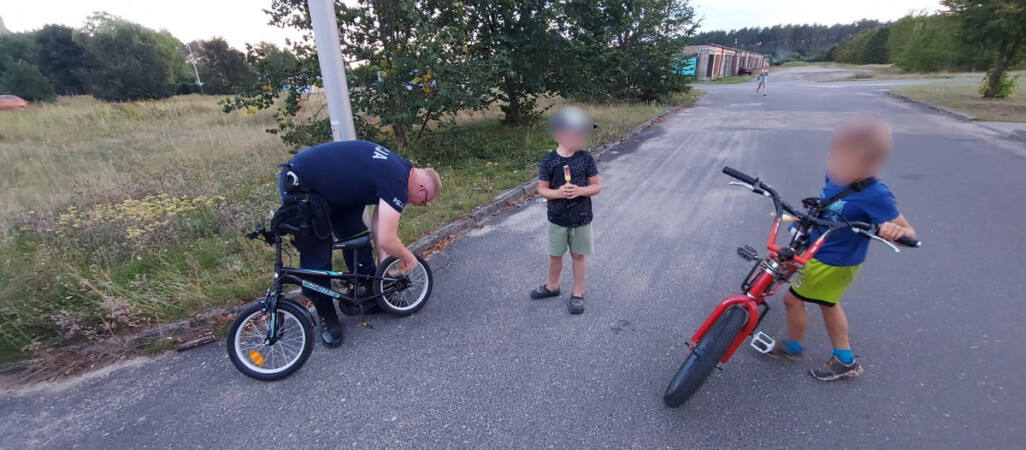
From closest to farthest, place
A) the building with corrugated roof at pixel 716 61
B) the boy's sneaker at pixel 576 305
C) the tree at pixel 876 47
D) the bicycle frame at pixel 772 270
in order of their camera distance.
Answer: the bicycle frame at pixel 772 270 < the boy's sneaker at pixel 576 305 < the building with corrugated roof at pixel 716 61 < the tree at pixel 876 47

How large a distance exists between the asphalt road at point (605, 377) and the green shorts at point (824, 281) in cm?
55

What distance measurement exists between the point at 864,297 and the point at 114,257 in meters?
6.84

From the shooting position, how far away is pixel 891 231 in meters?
1.95

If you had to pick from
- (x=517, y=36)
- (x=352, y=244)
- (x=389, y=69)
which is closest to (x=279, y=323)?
(x=352, y=244)

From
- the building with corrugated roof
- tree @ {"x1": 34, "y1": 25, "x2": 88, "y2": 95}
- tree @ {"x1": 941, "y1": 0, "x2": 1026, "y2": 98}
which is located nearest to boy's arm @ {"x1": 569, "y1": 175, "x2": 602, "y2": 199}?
tree @ {"x1": 941, "y1": 0, "x2": 1026, "y2": 98}

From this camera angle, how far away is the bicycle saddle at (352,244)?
3.09 meters

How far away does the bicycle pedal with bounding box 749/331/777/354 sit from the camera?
269cm

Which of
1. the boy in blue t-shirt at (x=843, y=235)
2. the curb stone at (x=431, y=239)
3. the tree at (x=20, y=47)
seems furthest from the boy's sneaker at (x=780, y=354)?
the tree at (x=20, y=47)

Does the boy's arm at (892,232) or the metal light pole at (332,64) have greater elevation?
the metal light pole at (332,64)

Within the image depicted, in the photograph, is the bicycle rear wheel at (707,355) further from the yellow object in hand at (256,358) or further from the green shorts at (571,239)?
the yellow object in hand at (256,358)

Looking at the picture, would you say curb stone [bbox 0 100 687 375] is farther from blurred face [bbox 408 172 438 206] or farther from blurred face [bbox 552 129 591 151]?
blurred face [bbox 552 129 591 151]

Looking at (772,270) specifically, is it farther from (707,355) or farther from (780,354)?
(780,354)

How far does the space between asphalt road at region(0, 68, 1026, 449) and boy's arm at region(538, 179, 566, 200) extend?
1.01 meters

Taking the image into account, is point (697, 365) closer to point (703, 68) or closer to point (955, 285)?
point (955, 285)
